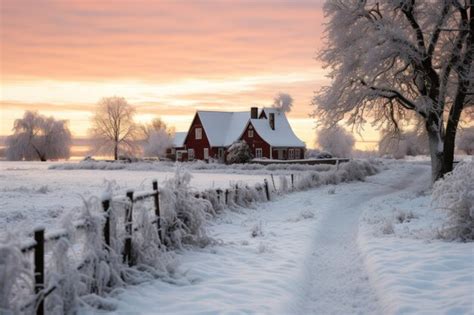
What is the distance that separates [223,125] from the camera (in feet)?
235

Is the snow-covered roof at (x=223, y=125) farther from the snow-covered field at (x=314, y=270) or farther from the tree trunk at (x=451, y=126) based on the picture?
the snow-covered field at (x=314, y=270)

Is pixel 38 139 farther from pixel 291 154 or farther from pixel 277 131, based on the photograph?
pixel 291 154

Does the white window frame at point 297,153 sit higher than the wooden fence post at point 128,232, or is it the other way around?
the white window frame at point 297,153

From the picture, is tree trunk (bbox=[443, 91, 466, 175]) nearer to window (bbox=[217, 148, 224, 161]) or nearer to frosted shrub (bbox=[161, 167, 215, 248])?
frosted shrub (bbox=[161, 167, 215, 248])

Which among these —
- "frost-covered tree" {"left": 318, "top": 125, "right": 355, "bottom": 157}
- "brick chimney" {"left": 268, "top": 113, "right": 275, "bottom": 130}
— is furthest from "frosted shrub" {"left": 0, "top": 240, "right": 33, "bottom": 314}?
"frost-covered tree" {"left": 318, "top": 125, "right": 355, "bottom": 157}

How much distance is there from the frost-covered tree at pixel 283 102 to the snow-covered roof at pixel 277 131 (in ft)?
3.81

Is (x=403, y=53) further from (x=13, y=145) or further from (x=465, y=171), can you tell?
(x=13, y=145)

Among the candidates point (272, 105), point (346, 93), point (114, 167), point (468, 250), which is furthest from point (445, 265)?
point (272, 105)

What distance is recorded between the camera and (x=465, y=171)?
12.0 m

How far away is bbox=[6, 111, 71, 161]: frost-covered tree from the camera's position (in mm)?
86438

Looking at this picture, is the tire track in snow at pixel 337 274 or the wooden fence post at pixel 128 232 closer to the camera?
the tire track in snow at pixel 337 274

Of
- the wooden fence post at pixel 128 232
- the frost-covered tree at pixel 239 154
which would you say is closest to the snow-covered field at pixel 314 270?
the wooden fence post at pixel 128 232

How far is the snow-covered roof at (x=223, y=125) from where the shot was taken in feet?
227

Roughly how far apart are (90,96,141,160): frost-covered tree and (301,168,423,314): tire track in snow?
7780 centimetres
